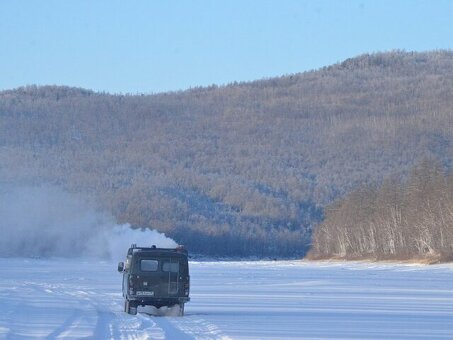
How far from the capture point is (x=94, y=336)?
78.2 ft

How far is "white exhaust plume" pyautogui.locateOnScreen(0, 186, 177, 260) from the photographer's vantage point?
14500cm

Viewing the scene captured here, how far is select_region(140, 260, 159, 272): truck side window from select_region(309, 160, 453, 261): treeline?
52531mm

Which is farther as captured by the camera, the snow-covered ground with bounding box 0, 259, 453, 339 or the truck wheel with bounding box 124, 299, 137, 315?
the truck wheel with bounding box 124, 299, 137, 315

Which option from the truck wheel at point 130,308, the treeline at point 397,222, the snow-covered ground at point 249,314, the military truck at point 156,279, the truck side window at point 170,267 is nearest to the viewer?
the snow-covered ground at point 249,314

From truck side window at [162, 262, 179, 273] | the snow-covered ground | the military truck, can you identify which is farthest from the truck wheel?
truck side window at [162, 262, 179, 273]

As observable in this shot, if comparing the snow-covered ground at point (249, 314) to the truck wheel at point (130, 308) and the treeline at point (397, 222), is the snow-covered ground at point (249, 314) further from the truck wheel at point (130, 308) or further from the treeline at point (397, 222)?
the treeline at point (397, 222)

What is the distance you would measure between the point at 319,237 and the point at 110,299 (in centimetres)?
9902

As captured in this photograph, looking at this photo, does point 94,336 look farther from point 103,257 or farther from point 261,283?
point 103,257

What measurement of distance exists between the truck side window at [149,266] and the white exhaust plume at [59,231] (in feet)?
321

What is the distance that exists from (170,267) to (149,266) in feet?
2.32

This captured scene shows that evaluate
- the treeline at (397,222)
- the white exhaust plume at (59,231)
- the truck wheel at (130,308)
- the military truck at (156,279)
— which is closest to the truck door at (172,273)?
the military truck at (156,279)

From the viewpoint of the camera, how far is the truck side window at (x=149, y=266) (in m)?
33.9

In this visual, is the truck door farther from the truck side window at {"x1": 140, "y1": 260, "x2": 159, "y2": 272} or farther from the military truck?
the truck side window at {"x1": 140, "y1": 260, "x2": 159, "y2": 272}

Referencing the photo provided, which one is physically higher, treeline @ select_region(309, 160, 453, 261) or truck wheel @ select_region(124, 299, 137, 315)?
treeline @ select_region(309, 160, 453, 261)
